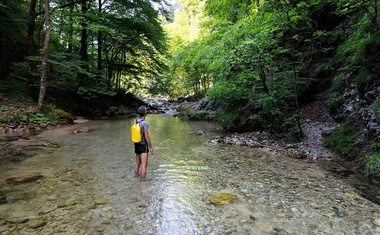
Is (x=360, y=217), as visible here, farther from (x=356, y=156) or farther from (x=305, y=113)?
(x=305, y=113)

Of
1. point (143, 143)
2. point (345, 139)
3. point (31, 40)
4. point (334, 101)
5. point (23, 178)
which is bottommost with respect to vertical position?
point (23, 178)

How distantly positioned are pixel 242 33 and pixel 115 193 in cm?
792

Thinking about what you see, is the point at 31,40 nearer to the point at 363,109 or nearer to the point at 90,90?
the point at 90,90

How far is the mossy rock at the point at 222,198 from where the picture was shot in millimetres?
4187

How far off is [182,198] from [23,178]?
3577 millimetres

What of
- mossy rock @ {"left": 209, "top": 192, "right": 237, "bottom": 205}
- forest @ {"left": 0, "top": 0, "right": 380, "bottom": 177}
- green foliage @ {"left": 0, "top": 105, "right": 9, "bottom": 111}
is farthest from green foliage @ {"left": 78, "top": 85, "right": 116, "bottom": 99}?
mossy rock @ {"left": 209, "top": 192, "right": 237, "bottom": 205}

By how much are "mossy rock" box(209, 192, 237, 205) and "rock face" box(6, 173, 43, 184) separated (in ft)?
12.8

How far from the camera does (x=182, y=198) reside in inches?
173

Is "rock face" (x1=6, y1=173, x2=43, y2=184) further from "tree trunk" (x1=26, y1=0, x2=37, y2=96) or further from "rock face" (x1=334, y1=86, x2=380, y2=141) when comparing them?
"tree trunk" (x1=26, y1=0, x2=37, y2=96)

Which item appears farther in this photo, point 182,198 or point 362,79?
point 362,79

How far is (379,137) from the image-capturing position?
5.29 meters

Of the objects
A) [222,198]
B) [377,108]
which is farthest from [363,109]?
[222,198]

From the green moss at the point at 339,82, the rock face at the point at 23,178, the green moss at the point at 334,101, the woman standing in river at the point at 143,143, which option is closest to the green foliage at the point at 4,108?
the rock face at the point at 23,178

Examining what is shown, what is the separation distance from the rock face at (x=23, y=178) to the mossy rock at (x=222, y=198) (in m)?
3.91
